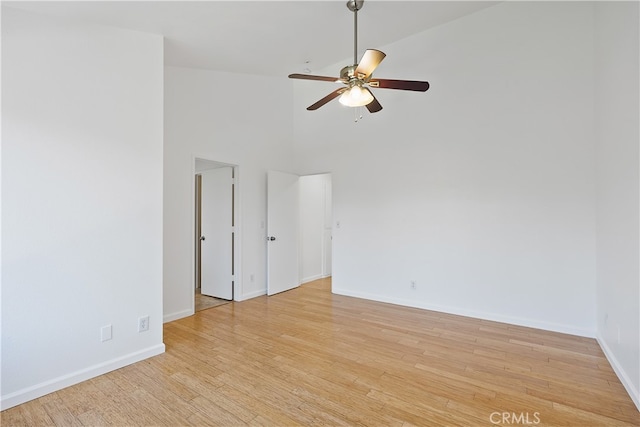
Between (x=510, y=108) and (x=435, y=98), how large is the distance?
0.92 metres

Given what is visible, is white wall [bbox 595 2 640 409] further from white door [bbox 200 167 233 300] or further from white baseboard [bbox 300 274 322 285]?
white door [bbox 200 167 233 300]

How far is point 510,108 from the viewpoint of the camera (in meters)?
3.56

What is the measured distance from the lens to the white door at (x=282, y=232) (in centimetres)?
495

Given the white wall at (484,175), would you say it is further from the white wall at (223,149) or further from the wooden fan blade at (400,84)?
the wooden fan blade at (400,84)

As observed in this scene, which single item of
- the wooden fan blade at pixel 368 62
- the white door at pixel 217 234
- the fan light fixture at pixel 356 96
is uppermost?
the wooden fan blade at pixel 368 62

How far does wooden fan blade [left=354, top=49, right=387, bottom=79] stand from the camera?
7.36 ft

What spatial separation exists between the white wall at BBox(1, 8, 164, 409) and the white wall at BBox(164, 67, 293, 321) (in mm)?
1010

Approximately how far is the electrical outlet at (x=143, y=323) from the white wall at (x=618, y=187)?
12.4ft

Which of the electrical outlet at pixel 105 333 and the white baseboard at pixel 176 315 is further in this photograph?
the white baseboard at pixel 176 315

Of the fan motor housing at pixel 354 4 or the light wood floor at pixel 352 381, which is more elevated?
the fan motor housing at pixel 354 4

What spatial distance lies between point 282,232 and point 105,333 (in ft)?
9.74

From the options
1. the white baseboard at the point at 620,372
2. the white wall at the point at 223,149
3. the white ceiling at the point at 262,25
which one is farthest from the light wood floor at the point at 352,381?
the white ceiling at the point at 262,25

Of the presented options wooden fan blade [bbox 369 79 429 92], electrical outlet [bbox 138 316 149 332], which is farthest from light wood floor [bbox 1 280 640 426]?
wooden fan blade [bbox 369 79 429 92]

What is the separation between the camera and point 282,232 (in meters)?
5.15
